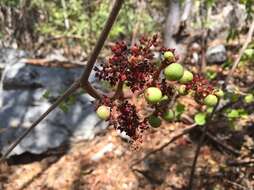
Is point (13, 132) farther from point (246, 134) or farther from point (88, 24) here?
point (88, 24)

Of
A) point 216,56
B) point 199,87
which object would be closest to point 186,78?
point 199,87

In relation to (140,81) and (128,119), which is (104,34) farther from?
(128,119)

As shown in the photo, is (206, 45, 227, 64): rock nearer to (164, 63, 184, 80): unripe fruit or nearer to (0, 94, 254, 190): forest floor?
(0, 94, 254, 190): forest floor

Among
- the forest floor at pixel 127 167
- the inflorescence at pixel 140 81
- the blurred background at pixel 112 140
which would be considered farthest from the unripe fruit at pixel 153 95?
the forest floor at pixel 127 167

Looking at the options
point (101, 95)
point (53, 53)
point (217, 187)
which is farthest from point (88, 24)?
point (101, 95)

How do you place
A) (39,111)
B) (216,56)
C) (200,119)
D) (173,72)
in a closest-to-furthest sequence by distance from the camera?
1. (173,72)
2. (200,119)
3. (39,111)
4. (216,56)

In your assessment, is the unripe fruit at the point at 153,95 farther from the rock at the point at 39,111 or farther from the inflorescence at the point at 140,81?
the rock at the point at 39,111
